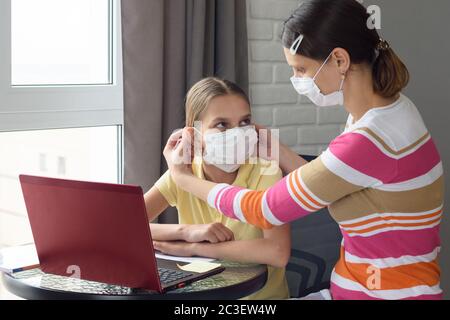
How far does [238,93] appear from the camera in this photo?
2002 millimetres

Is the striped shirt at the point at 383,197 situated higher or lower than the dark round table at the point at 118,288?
higher

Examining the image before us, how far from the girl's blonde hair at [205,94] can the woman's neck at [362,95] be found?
1.31ft

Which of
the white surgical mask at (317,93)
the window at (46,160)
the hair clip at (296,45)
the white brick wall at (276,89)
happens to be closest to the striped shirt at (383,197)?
the white surgical mask at (317,93)

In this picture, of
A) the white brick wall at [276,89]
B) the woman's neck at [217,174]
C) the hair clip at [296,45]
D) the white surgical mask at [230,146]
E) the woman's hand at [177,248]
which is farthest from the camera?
the white brick wall at [276,89]

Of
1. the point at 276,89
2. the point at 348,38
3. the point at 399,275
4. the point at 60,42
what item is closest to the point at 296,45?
the point at 348,38

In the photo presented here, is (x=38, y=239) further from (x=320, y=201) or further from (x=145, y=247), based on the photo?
(x=320, y=201)

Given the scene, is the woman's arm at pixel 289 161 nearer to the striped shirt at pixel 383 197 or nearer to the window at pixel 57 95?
the striped shirt at pixel 383 197

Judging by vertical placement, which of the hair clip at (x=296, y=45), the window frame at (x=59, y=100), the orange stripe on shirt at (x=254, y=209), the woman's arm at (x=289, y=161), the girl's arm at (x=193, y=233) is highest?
the hair clip at (x=296, y=45)

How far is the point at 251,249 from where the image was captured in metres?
1.77

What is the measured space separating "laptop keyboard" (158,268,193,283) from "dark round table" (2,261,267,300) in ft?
0.11

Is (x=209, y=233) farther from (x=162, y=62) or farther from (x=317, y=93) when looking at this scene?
(x=162, y=62)

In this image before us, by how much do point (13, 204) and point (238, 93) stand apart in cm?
94

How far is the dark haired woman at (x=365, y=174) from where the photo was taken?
157 centimetres

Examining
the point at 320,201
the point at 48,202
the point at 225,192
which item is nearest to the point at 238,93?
the point at 225,192
